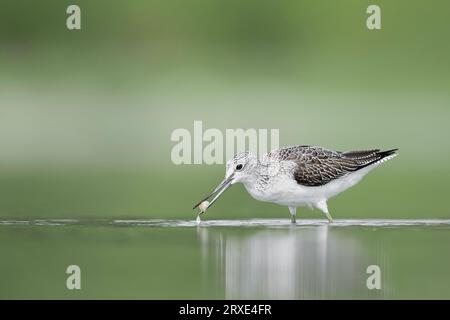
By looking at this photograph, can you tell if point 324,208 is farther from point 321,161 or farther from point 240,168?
point 240,168

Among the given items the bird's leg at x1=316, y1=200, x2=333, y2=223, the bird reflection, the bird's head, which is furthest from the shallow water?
the bird's head

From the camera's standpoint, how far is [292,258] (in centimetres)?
1529

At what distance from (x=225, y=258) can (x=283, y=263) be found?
0.72 meters

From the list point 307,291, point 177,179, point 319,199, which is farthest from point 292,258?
point 177,179

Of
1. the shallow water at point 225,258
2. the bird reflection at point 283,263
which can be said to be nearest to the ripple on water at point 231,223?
the shallow water at point 225,258

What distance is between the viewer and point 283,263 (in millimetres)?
15062

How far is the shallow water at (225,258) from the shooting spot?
44.8 feet

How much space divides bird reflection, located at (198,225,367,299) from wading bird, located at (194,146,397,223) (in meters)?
0.76

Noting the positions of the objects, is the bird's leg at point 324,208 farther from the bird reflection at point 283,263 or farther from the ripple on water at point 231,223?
the bird reflection at point 283,263

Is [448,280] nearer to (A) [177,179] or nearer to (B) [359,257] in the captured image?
(B) [359,257]

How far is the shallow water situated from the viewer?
13656mm

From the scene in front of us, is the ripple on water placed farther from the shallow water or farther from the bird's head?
the bird's head

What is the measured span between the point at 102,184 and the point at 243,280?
9670mm

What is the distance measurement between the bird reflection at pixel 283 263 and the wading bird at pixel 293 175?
0.76m
